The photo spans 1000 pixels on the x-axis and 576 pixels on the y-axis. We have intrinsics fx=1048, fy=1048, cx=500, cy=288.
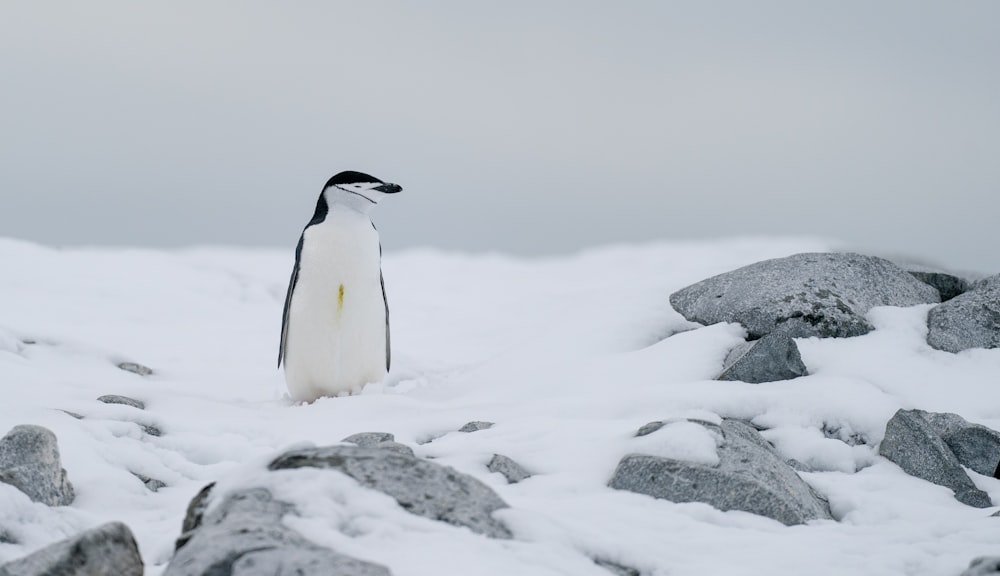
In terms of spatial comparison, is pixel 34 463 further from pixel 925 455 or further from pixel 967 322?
pixel 967 322

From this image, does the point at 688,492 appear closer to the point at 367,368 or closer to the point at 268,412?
the point at 268,412

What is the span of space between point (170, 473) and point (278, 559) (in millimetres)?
3292

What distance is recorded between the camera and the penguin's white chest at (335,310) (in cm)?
856

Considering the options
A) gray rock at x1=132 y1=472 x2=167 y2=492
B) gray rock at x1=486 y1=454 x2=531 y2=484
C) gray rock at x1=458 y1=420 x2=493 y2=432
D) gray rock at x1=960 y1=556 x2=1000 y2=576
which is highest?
gray rock at x1=960 y1=556 x2=1000 y2=576

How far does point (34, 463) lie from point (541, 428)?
2699 mm

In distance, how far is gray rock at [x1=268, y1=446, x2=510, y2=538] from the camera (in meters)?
3.52

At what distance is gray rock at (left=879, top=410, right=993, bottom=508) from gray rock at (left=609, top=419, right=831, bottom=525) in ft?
3.76

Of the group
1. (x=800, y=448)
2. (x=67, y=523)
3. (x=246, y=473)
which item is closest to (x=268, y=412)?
(x=67, y=523)

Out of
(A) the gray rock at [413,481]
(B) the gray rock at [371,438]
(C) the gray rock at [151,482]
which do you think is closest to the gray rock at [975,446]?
(B) the gray rock at [371,438]

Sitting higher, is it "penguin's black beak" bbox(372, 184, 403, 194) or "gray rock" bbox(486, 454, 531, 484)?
"penguin's black beak" bbox(372, 184, 403, 194)

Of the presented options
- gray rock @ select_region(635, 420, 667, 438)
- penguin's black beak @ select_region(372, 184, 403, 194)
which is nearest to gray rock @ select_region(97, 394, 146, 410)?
penguin's black beak @ select_region(372, 184, 403, 194)

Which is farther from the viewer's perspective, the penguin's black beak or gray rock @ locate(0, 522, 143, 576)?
the penguin's black beak

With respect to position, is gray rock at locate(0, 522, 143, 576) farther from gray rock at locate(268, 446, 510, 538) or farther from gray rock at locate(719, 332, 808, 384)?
gray rock at locate(719, 332, 808, 384)

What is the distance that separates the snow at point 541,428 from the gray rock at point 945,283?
3.18 feet
